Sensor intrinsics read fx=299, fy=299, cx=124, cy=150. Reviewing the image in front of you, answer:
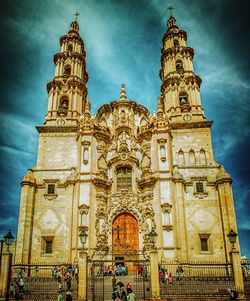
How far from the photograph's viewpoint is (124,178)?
94.8 ft

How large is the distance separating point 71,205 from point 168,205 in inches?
327

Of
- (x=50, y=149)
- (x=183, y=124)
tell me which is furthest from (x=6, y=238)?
(x=183, y=124)

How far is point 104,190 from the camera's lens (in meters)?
→ 27.5

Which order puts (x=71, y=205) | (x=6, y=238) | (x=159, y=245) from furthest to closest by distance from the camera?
1. (x=71, y=205)
2. (x=159, y=245)
3. (x=6, y=238)

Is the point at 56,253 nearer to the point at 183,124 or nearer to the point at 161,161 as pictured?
the point at 161,161

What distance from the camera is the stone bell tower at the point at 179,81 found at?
101ft

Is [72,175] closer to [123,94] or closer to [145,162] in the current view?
[145,162]

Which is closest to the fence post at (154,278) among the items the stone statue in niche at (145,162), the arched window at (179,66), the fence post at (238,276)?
the fence post at (238,276)

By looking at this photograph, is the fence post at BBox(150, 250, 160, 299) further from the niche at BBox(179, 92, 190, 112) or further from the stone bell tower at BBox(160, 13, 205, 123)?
the niche at BBox(179, 92, 190, 112)

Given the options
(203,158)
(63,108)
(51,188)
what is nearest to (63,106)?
(63,108)

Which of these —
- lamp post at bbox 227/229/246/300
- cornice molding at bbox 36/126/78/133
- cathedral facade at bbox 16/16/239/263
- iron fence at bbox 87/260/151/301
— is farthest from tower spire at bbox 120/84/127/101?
lamp post at bbox 227/229/246/300

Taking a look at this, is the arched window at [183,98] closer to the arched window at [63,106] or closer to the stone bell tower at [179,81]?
the stone bell tower at [179,81]

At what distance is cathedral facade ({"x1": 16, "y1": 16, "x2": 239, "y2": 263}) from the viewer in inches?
974

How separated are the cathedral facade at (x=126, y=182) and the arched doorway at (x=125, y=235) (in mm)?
86
